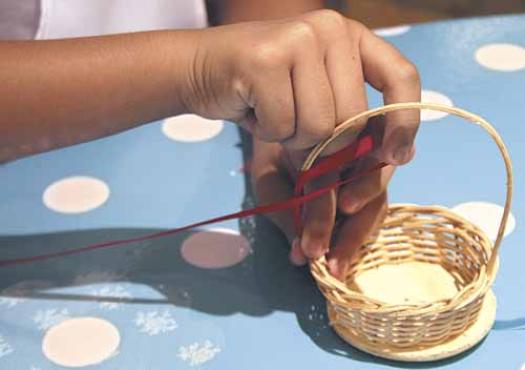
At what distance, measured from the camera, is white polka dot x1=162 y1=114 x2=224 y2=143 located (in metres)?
0.81

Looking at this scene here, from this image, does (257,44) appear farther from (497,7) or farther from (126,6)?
(497,7)

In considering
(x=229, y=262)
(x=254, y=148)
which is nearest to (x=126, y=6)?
(x=254, y=148)

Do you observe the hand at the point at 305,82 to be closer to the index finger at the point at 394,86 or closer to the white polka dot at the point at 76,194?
the index finger at the point at 394,86

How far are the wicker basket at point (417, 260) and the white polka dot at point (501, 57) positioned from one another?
0.82ft

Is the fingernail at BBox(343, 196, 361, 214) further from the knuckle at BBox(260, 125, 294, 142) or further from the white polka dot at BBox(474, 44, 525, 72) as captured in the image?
the white polka dot at BBox(474, 44, 525, 72)

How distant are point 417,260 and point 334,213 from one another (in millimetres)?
91

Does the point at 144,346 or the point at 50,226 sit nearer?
the point at 144,346

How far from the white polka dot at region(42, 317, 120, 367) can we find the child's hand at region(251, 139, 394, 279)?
0.49ft

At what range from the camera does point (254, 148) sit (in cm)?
75

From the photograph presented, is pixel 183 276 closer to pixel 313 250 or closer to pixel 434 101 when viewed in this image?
pixel 313 250

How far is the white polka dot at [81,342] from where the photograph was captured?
60 centimetres

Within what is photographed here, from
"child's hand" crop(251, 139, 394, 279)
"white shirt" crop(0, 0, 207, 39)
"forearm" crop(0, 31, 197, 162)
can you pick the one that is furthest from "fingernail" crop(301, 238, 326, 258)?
"white shirt" crop(0, 0, 207, 39)

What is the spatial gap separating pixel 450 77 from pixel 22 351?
1.59 feet

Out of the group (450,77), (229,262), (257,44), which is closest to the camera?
(257,44)
